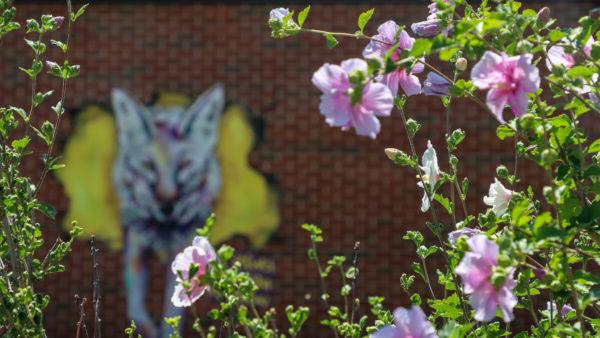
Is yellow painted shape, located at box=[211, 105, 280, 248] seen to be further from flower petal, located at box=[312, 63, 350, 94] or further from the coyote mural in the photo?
flower petal, located at box=[312, 63, 350, 94]

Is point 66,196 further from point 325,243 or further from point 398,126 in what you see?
point 398,126

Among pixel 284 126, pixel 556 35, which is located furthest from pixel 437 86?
pixel 284 126

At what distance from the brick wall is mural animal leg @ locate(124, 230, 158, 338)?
0.06 metres

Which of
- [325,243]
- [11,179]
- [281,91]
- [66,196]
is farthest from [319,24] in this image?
[11,179]

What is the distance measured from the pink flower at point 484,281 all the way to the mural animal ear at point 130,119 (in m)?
5.96

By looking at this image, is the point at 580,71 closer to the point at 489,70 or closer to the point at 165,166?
the point at 489,70

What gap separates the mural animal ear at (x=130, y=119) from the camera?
740 cm

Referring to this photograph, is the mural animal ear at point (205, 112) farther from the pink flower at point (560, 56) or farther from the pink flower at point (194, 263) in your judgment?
the pink flower at point (194, 263)

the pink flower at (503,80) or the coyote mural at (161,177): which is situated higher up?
the pink flower at (503,80)

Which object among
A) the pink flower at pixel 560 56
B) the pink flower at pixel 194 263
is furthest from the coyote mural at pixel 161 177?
the pink flower at pixel 194 263

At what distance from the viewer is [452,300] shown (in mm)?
2336

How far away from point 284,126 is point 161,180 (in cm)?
95

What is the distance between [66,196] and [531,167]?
3148 mm

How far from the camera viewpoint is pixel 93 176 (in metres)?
7.48
